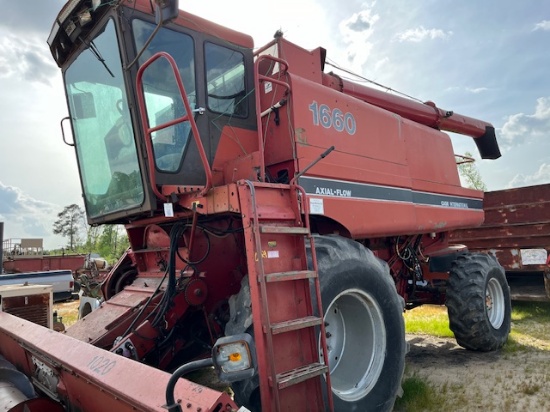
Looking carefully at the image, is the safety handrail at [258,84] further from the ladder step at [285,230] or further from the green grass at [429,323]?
the green grass at [429,323]

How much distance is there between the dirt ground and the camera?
354 cm

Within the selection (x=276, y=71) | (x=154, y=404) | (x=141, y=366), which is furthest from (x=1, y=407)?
(x=276, y=71)

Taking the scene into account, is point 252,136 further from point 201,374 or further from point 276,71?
point 201,374

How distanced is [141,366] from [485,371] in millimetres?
3731

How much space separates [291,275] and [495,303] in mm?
4075

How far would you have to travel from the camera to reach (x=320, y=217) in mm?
3662

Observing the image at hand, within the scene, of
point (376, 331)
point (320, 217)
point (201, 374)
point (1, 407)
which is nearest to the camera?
point (1, 407)

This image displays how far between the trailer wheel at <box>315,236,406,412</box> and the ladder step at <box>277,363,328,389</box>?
492 mm

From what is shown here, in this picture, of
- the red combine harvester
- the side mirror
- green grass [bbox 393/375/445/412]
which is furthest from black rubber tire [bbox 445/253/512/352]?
the side mirror

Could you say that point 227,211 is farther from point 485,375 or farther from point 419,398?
point 485,375

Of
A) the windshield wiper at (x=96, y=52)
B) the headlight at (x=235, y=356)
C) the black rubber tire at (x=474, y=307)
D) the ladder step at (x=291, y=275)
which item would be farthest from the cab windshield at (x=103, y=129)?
the black rubber tire at (x=474, y=307)

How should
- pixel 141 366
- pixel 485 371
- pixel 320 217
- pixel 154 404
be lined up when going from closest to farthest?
pixel 154 404, pixel 141 366, pixel 320 217, pixel 485 371

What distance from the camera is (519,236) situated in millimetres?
8047

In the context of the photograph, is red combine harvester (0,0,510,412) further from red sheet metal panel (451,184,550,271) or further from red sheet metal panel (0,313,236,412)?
red sheet metal panel (451,184,550,271)
